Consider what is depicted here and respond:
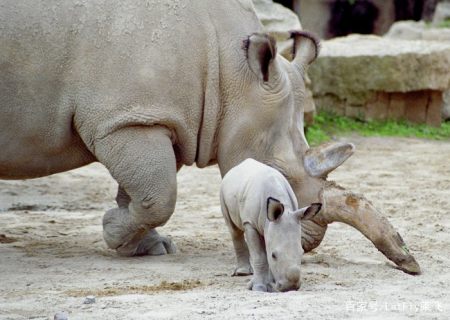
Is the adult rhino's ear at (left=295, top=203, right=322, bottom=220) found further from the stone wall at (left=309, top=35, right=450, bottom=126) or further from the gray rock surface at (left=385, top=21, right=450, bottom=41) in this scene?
the gray rock surface at (left=385, top=21, right=450, bottom=41)

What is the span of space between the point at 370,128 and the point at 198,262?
23.9ft

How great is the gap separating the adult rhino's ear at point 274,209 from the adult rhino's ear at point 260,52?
1458 millimetres

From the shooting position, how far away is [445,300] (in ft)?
21.1

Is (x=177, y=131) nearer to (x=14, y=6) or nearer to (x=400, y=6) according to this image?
(x=14, y=6)

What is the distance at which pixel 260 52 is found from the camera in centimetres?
790

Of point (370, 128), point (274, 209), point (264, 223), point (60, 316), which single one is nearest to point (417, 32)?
point (370, 128)

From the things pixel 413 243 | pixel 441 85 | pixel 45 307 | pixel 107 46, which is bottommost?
pixel 441 85

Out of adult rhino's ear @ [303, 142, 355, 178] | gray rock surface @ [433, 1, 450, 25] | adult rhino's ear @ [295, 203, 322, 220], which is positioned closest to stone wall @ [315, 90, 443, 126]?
gray rock surface @ [433, 1, 450, 25]

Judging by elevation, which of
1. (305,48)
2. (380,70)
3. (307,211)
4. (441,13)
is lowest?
(441,13)

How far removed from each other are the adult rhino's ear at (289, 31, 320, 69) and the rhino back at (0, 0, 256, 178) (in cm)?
84

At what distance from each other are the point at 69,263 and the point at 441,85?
8.02 m

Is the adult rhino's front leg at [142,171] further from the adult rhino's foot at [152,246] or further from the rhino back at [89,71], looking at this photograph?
the adult rhino's foot at [152,246]

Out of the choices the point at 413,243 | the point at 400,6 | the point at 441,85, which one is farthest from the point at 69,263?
the point at 400,6

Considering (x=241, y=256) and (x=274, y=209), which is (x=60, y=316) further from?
(x=241, y=256)
